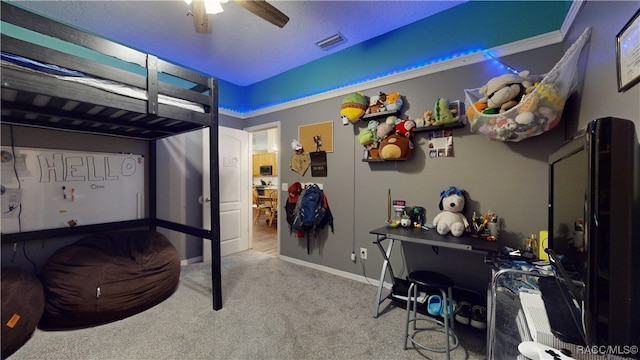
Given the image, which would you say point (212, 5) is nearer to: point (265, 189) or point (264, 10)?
point (264, 10)

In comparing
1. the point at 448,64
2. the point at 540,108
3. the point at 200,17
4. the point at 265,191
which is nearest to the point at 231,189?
the point at 200,17

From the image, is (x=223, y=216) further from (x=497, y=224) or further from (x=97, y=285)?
(x=497, y=224)

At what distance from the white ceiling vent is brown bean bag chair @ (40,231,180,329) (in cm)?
283

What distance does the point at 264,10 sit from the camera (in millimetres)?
1746

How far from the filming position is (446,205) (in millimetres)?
2020

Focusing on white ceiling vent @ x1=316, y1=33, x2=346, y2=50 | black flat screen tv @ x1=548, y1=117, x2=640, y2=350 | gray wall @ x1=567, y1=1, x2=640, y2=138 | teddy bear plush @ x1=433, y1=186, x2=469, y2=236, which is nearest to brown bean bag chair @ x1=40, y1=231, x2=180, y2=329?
teddy bear plush @ x1=433, y1=186, x2=469, y2=236

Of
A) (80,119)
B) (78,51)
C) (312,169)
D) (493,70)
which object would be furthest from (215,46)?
(493,70)

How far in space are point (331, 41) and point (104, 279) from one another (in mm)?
3157

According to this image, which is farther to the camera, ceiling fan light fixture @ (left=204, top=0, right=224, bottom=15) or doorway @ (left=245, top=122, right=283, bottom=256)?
doorway @ (left=245, top=122, right=283, bottom=256)

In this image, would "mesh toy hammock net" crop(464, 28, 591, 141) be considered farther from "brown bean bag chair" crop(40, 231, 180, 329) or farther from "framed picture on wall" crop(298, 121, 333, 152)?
"brown bean bag chair" crop(40, 231, 180, 329)

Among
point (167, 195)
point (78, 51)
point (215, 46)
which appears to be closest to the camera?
point (78, 51)

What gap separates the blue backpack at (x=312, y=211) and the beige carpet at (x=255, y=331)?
2.34ft

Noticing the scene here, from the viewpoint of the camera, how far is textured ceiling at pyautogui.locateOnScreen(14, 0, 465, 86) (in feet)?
7.15

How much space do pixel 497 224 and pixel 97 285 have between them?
321 cm
